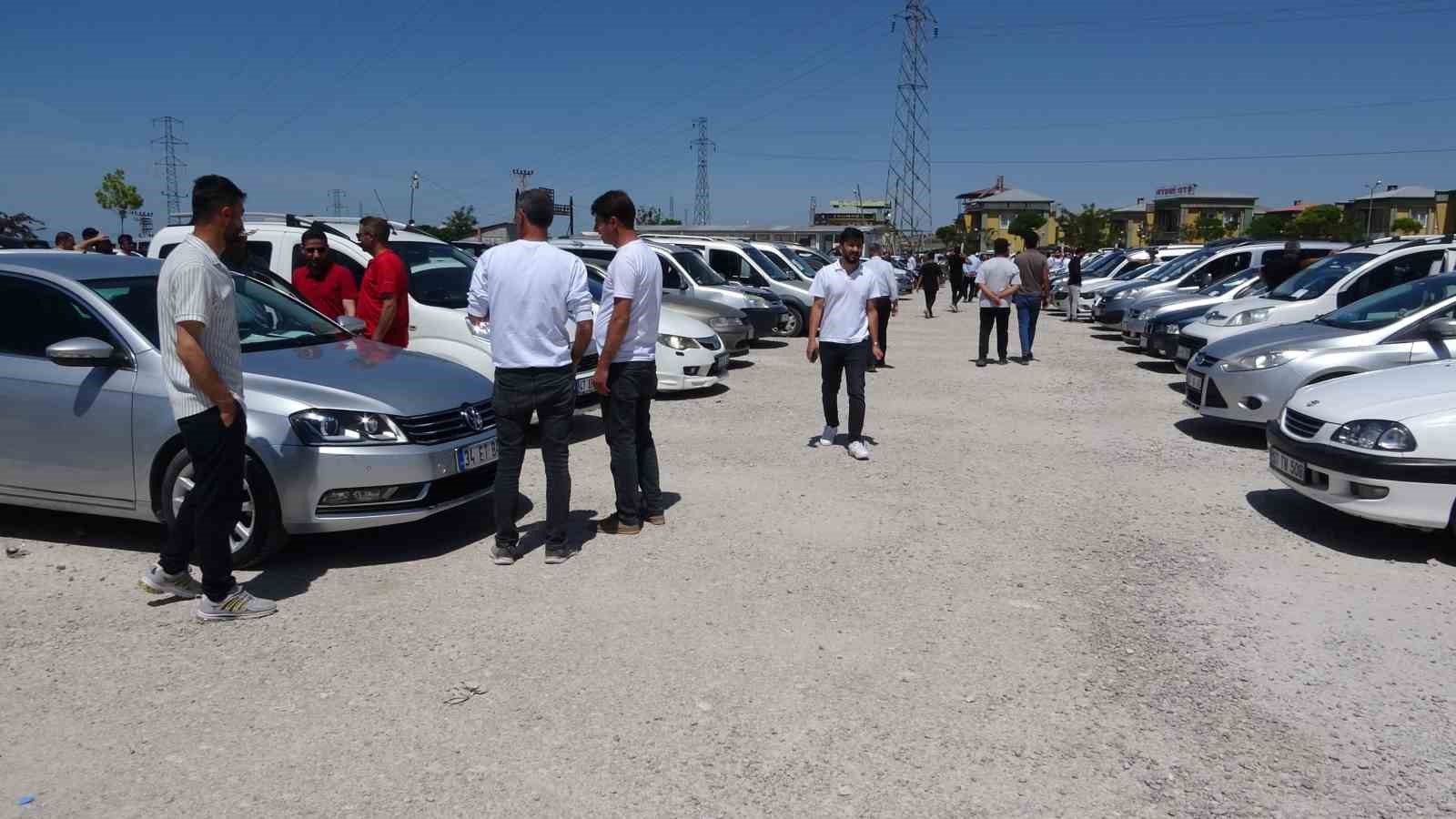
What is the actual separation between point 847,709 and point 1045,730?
0.72 meters

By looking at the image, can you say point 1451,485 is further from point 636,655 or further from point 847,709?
point 636,655

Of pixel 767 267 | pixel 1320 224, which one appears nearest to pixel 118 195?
pixel 767 267

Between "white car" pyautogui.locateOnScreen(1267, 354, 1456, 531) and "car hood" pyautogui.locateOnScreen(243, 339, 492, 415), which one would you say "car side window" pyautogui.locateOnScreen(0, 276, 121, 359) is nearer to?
"car hood" pyautogui.locateOnScreen(243, 339, 492, 415)

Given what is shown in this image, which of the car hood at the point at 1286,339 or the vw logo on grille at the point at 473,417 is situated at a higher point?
the car hood at the point at 1286,339

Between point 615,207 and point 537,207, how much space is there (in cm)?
54

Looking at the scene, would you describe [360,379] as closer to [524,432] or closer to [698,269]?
[524,432]

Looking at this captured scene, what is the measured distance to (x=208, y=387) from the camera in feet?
14.1

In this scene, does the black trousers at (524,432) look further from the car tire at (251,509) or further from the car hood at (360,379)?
the car tire at (251,509)

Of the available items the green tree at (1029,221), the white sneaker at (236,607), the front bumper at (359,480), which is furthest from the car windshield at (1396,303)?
the green tree at (1029,221)

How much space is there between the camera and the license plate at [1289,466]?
6113 mm

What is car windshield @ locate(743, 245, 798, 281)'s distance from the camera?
19.8 metres

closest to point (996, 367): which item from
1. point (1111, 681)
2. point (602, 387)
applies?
point (602, 387)

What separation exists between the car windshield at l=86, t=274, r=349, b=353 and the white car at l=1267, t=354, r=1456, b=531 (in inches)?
234

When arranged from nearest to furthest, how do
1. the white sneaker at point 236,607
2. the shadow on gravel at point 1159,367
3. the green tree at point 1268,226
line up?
the white sneaker at point 236,607, the shadow on gravel at point 1159,367, the green tree at point 1268,226
